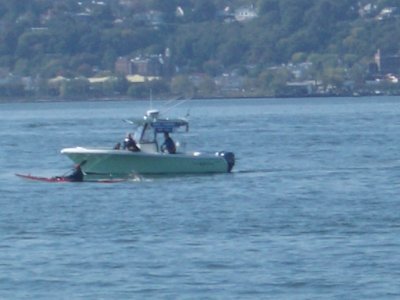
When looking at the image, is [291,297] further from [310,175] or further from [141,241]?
[310,175]

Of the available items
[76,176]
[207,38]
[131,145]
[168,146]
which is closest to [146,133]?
[168,146]

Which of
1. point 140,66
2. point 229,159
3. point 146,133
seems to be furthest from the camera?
point 140,66

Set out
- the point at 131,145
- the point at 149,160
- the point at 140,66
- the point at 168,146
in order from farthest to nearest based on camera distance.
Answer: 1. the point at 140,66
2. the point at 168,146
3. the point at 131,145
4. the point at 149,160

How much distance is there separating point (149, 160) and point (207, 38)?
128525mm

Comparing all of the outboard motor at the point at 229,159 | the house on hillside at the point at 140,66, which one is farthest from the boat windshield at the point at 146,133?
the house on hillside at the point at 140,66

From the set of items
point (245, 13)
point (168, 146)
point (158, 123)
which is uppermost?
point (158, 123)

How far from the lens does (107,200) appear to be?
42.5m

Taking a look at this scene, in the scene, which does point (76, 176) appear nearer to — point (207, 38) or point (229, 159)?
point (229, 159)

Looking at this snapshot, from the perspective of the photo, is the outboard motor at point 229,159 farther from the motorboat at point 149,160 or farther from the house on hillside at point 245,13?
the house on hillside at point 245,13

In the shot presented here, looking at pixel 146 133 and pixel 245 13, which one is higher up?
pixel 146 133

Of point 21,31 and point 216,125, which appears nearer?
point 216,125

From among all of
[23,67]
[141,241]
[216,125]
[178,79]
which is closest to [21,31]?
[23,67]

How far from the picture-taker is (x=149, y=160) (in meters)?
48.5

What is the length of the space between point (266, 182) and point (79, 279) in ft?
55.5
